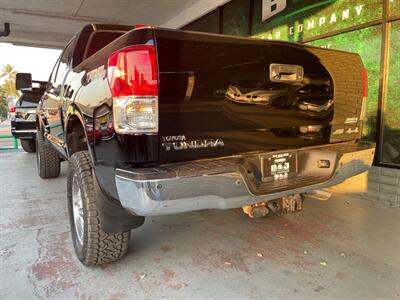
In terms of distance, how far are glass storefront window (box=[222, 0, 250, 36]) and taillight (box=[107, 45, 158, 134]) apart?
5.20m

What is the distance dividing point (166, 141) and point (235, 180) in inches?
18.3

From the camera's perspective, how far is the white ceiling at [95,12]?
7816 millimetres

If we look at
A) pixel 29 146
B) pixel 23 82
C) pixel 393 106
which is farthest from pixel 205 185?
pixel 29 146

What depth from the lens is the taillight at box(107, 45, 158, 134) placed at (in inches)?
71.2

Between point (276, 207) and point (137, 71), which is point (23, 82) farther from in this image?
point (276, 207)

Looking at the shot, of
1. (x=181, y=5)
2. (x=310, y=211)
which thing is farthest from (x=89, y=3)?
(x=310, y=211)

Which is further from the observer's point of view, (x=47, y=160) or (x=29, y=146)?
(x=29, y=146)

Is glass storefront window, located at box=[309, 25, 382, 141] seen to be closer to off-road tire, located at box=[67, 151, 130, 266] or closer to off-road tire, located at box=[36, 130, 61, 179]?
off-road tire, located at box=[67, 151, 130, 266]

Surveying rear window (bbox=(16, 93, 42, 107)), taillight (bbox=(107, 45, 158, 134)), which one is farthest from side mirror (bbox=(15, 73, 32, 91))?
taillight (bbox=(107, 45, 158, 134))

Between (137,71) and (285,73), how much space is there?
1053mm

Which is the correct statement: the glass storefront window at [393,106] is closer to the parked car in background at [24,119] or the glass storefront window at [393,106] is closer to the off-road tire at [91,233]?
the off-road tire at [91,233]

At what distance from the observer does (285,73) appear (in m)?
2.29

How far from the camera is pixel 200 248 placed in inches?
115

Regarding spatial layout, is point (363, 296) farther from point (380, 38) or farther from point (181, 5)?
point (181, 5)
